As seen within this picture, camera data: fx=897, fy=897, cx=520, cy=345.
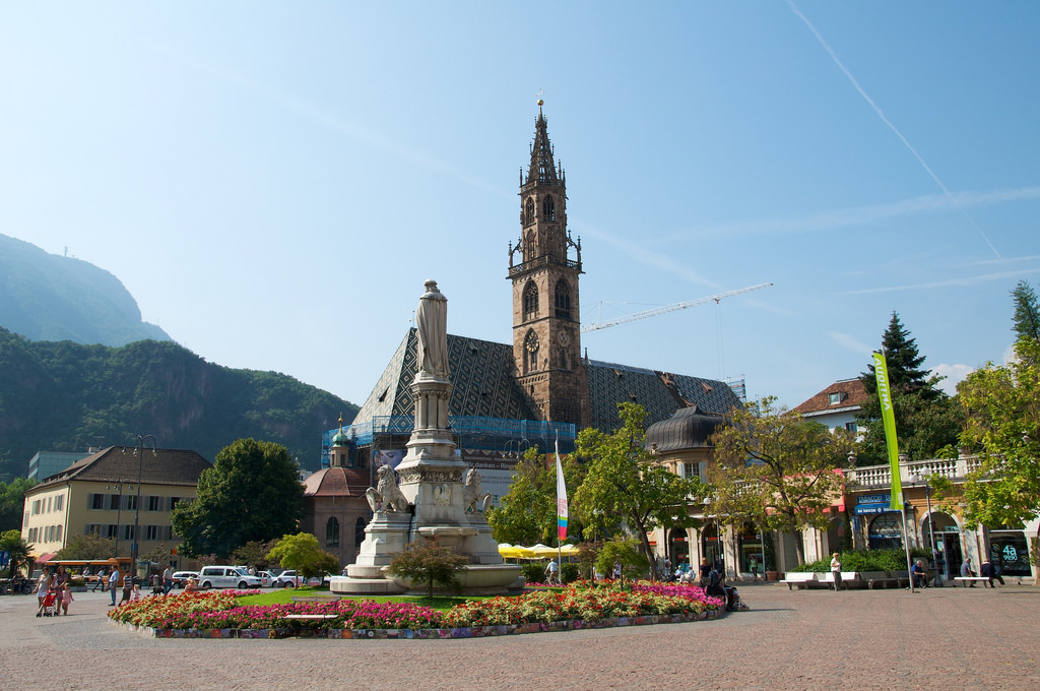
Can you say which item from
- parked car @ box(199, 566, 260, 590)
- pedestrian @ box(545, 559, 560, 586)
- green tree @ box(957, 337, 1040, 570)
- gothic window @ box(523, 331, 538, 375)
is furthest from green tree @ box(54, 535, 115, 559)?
green tree @ box(957, 337, 1040, 570)

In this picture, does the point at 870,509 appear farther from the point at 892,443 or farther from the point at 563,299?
the point at 563,299

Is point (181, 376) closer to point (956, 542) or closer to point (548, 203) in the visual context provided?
point (548, 203)

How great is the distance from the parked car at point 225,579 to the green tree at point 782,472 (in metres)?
27.5

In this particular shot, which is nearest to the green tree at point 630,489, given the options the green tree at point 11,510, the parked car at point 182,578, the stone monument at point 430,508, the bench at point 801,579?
the bench at point 801,579

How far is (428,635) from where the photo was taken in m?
18.3

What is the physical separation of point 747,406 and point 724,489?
4242mm

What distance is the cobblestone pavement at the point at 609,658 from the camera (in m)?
12.3

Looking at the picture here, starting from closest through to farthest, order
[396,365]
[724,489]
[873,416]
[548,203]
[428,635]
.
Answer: [428,635]
[724,489]
[873,416]
[396,365]
[548,203]

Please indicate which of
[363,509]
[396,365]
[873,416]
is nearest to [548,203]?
[396,365]

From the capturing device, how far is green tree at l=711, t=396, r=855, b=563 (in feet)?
132

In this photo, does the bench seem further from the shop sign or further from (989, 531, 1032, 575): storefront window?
(989, 531, 1032, 575): storefront window

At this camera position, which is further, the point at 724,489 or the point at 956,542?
the point at 724,489

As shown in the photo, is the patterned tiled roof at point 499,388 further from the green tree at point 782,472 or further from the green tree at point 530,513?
the green tree at point 782,472

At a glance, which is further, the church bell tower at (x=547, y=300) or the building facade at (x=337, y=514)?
the church bell tower at (x=547, y=300)
